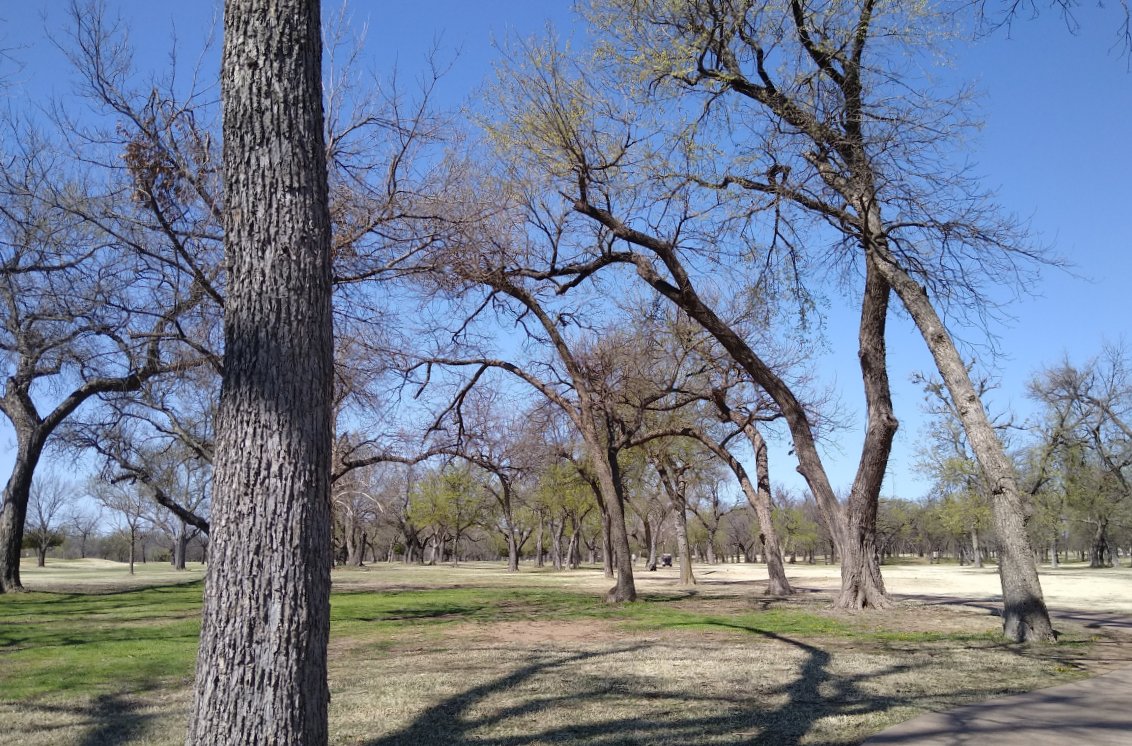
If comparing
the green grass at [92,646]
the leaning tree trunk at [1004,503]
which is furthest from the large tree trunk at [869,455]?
the green grass at [92,646]

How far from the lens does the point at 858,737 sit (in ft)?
16.5

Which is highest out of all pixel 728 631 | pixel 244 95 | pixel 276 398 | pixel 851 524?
pixel 244 95

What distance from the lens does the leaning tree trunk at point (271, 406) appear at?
3508mm

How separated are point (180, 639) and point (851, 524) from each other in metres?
10.9

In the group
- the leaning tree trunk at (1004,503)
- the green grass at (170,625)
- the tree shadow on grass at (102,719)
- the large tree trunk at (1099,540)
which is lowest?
the large tree trunk at (1099,540)

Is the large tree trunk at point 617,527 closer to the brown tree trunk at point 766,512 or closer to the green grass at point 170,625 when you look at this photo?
the green grass at point 170,625

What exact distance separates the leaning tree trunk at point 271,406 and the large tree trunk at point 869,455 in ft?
35.4

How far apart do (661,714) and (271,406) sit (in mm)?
3804

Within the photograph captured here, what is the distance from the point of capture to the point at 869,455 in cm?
1338

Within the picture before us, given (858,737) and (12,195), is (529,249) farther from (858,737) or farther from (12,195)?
(858,737)

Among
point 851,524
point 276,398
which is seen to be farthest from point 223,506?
point 851,524

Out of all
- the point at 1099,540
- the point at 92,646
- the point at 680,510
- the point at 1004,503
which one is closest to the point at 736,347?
the point at 1004,503

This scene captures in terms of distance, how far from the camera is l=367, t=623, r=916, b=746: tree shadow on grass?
5164 mm

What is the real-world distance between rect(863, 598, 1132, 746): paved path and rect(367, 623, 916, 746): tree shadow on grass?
0.47 m
